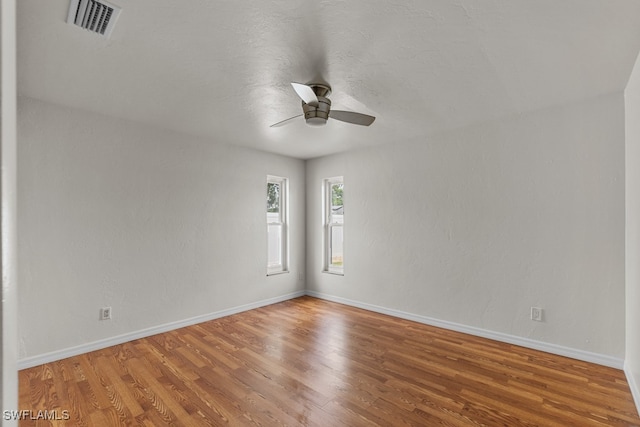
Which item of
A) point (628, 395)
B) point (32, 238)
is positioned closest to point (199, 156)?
point (32, 238)

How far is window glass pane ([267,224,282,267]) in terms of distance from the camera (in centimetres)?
518

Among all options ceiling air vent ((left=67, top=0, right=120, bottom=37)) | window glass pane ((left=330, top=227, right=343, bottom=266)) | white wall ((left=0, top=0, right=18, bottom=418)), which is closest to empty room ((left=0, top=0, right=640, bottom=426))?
ceiling air vent ((left=67, top=0, right=120, bottom=37))

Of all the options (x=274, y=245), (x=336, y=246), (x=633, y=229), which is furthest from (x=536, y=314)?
(x=274, y=245)

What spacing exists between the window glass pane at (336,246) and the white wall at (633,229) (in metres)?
3.48

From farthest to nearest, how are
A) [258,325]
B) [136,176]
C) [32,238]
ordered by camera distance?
[258,325], [136,176], [32,238]

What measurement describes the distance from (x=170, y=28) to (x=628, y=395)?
4.11 m

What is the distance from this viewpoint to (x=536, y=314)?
127 inches

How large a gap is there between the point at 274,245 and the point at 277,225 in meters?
0.34

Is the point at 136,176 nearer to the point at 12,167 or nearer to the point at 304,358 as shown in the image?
the point at 304,358

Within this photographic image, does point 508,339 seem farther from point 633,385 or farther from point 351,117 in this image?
point 351,117

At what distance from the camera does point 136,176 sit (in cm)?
356

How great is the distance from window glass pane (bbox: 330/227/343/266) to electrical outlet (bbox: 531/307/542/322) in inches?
109

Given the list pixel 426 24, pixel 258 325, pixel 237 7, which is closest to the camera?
pixel 237 7

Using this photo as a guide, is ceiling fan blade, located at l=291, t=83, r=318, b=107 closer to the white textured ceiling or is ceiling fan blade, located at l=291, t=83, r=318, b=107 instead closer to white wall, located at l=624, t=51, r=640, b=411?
the white textured ceiling
